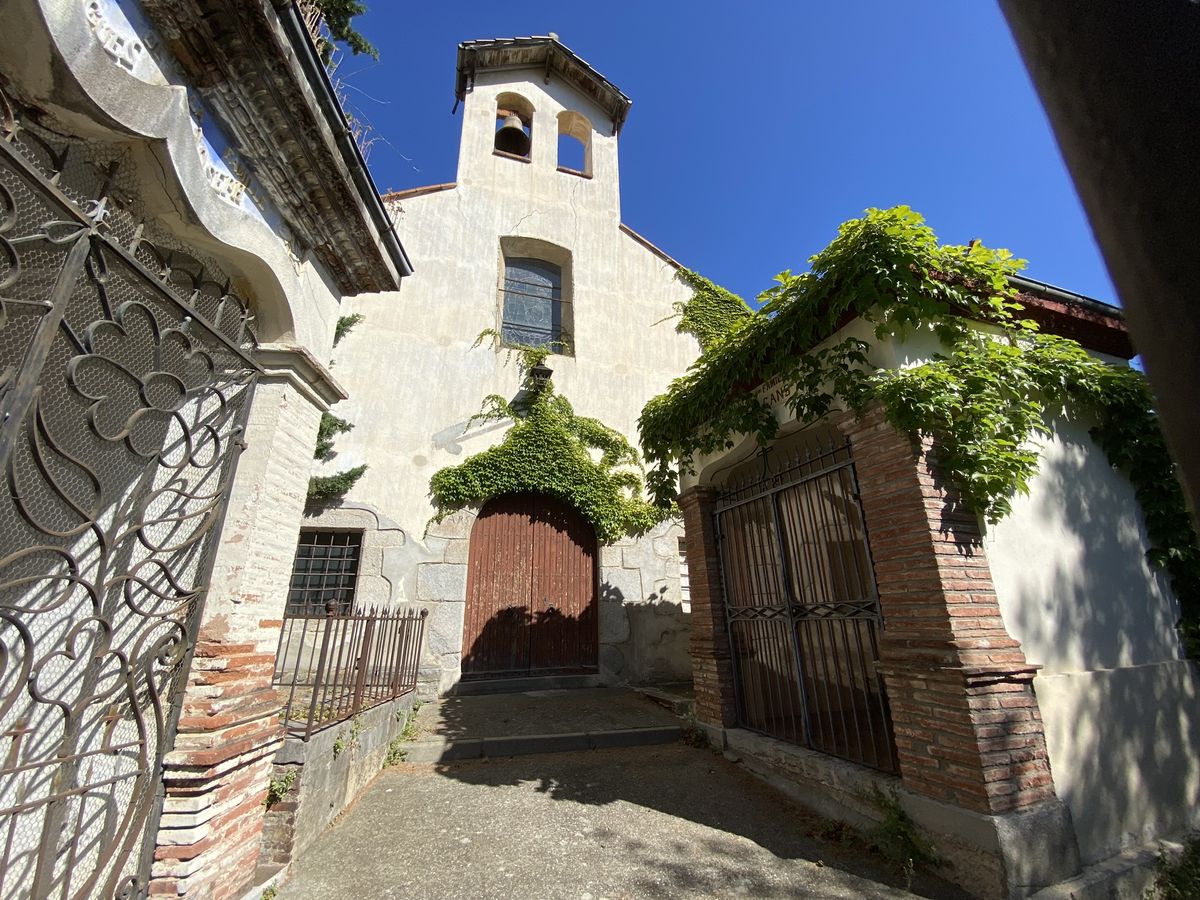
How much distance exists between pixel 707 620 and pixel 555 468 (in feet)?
12.0

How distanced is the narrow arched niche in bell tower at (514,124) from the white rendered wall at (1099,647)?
10725 mm

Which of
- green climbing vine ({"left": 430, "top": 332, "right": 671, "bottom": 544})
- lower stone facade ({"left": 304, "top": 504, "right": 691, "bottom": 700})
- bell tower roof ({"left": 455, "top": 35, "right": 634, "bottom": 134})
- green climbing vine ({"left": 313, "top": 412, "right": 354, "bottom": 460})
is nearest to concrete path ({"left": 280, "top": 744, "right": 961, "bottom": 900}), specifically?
lower stone facade ({"left": 304, "top": 504, "right": 691, "bottom": 700})

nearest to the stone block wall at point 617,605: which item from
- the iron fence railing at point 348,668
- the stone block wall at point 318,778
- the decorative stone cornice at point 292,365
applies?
the iron fence railing at point 348,668

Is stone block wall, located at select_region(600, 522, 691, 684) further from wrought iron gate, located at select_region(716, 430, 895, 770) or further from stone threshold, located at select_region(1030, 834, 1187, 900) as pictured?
stone threshold, located at select_region(1030, 834, 1187, 900)

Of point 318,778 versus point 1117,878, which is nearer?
point 1117,878

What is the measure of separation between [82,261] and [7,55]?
0.66 m

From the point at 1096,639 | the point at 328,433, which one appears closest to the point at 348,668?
the point at 328,433

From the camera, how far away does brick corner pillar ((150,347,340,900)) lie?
2492mm

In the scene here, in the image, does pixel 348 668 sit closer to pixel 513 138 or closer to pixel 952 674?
pixel 952 674

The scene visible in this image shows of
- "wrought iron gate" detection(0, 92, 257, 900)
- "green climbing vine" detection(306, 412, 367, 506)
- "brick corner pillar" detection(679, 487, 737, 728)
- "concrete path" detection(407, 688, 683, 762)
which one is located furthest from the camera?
"green climbing vine" detection(306, 412, 367, 506)

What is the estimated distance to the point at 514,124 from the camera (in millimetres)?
11430

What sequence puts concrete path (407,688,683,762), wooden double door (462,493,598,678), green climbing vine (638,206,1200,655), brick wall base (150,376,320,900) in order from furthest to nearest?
wooden double door (462,493,598,678) < concrete path (407,688,683,762) < green climbing vine (638,206,1200,655) < brick wall base (150,376,320,900)

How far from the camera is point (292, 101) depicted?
2873 mm

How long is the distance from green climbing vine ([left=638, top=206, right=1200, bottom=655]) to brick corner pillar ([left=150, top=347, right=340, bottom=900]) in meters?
3.52
